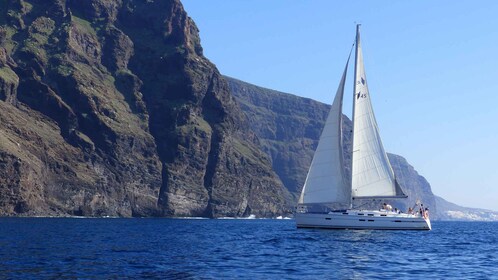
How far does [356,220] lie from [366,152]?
28.6ft

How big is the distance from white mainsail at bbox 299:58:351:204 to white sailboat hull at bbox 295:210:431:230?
2007mm

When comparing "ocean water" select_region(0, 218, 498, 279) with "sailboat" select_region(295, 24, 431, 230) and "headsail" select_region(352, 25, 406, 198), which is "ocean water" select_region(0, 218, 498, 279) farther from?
"headsail" select_region(352, 25, 406, 198)

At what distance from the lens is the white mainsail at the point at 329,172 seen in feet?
277

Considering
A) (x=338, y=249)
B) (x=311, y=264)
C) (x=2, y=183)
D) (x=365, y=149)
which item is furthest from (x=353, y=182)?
(x=2, y=183)

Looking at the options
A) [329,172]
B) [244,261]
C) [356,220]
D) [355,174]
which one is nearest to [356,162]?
[355,174]

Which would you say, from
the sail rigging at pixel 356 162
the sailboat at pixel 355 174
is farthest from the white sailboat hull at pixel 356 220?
the sail rigging at pixel 356 162

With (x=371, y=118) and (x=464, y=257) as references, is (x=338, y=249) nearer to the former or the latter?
(x=464, y=257)

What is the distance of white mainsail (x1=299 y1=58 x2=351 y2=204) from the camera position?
8438 cm

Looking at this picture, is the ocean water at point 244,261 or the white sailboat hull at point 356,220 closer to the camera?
the ocean water at point 244,261

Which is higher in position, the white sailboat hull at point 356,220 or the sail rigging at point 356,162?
the sail rigging at point 356,162

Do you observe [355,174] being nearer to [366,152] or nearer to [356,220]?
[366,152]

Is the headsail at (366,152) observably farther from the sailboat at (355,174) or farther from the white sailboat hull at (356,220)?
the white sailboat hull at (356,220)

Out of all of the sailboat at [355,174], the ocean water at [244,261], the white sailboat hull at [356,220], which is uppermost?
the sailboat at [355,174]

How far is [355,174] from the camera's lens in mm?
84375
